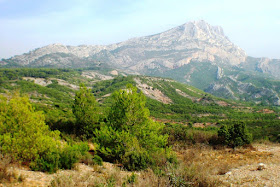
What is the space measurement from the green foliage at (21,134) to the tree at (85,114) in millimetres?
9568

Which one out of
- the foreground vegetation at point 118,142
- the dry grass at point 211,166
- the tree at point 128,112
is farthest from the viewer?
the tree at point 128,112

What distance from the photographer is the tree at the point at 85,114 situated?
→ 20.0 m

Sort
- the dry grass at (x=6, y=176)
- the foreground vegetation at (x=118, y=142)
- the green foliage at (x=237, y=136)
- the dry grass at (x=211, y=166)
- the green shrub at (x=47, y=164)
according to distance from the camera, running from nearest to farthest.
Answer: the dry grass at (x=6, y=176), the dry grass at (x=211, y=166), the foreground vegetation at (x=118, y=142), the green shrub at (x=47, y=164), the green foliage at (x=237, y=136)

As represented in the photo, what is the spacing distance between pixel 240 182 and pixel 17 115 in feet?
36.6

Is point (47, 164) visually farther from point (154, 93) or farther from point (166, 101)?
point (154, 93)

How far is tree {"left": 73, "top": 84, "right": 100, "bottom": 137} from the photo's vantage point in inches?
789

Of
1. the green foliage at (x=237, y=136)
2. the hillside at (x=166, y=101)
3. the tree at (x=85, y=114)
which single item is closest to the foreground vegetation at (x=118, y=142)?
the green foliage at (x=237, y=136)

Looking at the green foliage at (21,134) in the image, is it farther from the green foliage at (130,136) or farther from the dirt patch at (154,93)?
the dirt patch at (154,93)

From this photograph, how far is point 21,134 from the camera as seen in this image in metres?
9.39

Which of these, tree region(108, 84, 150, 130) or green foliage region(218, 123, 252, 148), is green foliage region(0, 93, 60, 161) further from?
green foliage region(218, 123, 252, 148)

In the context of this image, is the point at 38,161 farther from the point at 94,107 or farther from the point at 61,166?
the point at 94,107

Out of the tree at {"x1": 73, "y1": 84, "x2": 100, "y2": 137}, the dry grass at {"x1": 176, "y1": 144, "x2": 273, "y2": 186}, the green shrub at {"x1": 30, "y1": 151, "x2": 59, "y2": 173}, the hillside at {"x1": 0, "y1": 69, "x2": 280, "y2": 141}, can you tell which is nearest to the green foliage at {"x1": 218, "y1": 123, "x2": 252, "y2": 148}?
the dry grass at {"x1": 176, "y1": 144, "x2": 273, "y2": 186}

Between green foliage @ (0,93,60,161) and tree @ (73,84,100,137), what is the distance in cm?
957

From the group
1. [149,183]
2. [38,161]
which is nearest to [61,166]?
[38,161]
